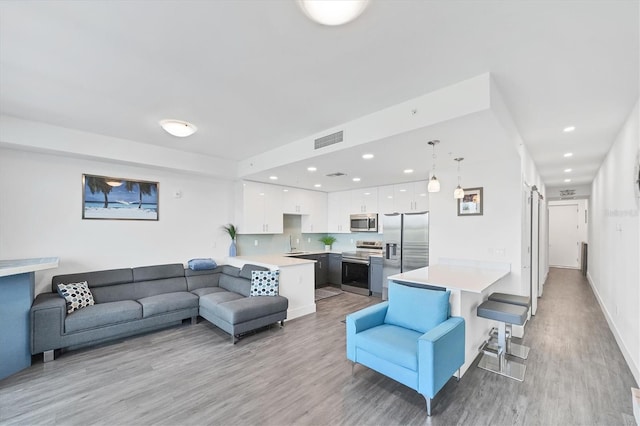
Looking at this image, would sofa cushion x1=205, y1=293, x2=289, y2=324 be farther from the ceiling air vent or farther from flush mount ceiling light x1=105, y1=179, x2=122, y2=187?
flush mount ceiling light x1=105, y1=179, x2=122, y2=187

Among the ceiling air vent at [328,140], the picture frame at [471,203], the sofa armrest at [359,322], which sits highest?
the ceiling air vent at [328,140]

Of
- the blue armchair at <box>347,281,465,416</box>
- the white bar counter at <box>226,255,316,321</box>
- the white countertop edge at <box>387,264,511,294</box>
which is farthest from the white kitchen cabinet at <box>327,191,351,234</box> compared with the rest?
the blue armchair at <box>347,281,465,416</box>

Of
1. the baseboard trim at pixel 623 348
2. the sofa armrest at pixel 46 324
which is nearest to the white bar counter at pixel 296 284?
the sofa armrest at pixel 46 324

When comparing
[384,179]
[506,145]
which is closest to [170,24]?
[506,145]

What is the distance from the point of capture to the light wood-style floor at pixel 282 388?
2.18 metres

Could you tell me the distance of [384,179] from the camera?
5523mm

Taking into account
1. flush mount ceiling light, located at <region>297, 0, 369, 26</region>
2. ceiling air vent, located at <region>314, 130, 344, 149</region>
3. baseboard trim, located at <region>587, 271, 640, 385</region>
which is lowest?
baseboard trim, located at <region>587, 271, 640, 385</region>

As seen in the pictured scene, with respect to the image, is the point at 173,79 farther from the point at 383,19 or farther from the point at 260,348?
the point at 260,348

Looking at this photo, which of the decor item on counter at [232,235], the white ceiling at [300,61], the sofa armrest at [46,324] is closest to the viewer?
the white ceiling at [300,61]

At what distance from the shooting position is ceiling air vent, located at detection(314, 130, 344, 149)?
11.1 feet

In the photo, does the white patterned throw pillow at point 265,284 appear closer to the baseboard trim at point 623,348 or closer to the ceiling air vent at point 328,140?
the ceiling air vent at point 328,140

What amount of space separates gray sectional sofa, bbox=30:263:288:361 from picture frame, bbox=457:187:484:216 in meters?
3.05

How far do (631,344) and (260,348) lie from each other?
4113 millimetres

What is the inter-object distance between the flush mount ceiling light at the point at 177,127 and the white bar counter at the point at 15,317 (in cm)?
199
